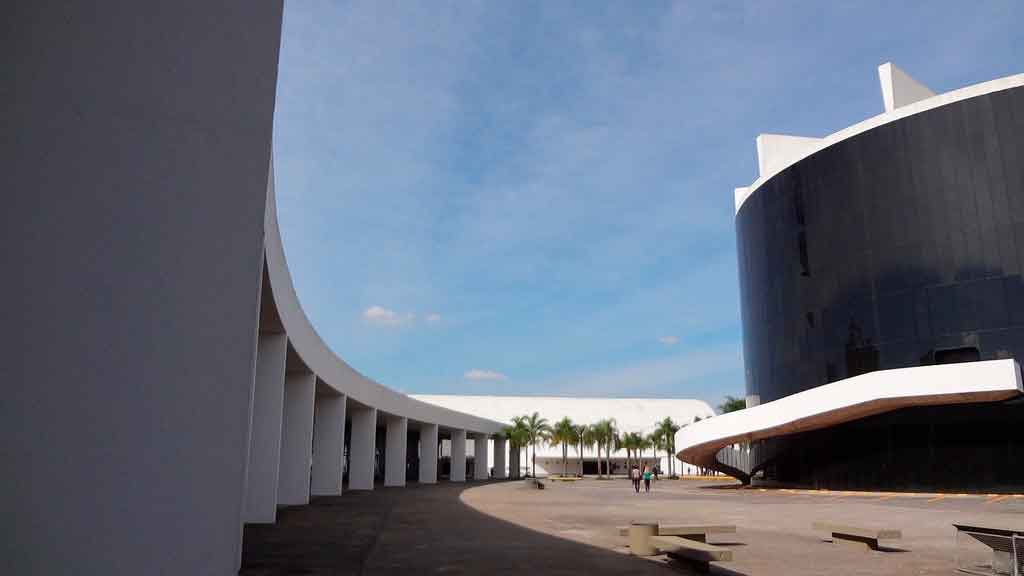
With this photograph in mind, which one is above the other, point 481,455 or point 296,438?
point 296,438

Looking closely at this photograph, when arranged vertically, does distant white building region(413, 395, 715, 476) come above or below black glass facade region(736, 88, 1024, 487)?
below

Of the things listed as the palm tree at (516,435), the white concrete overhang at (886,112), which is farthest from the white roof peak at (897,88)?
the palm tree at (516,435)

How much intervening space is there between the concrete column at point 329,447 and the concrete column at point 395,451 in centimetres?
1047

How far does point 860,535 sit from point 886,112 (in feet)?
94.4

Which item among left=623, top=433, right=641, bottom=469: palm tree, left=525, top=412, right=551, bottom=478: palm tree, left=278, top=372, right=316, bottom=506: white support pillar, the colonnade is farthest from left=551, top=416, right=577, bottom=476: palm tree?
left=278, top=372, right=316, bottom=506: white support pillar

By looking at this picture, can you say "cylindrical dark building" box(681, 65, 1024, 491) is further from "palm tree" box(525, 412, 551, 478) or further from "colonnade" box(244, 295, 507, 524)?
"palm tree" box(525, 412, 551, 478)

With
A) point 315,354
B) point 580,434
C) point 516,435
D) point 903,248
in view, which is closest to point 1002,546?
point 315,354

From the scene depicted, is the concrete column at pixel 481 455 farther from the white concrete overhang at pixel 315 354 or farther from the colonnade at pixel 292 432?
the colonnade at pixel 292 432

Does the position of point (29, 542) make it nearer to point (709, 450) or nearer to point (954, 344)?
point (954, 344)

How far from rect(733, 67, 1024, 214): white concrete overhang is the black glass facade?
1.08 ft

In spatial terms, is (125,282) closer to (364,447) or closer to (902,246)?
(364,447)

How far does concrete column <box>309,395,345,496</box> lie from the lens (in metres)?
27.9

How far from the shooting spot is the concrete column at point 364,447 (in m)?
33.3

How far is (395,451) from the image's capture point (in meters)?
39.6
